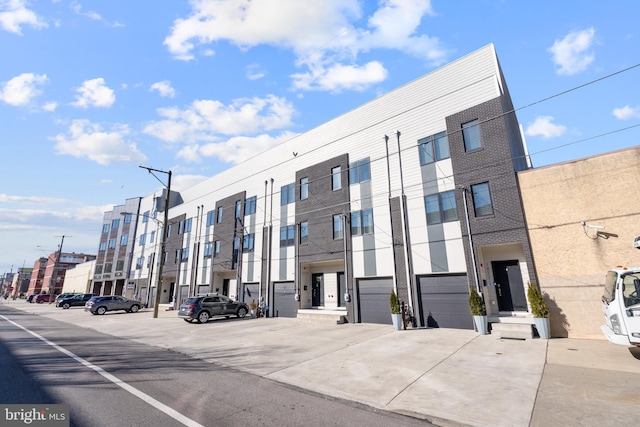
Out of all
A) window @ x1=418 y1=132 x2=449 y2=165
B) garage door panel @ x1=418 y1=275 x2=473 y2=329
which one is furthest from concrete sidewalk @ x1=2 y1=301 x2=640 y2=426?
window @ x1=418 y1=132 x2=449 y2=165

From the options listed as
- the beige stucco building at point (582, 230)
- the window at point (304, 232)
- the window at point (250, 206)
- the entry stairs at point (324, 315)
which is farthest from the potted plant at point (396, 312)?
the window at point (250, 206)

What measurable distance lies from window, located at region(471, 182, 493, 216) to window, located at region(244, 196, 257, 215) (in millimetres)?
17552

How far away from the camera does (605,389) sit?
586cm

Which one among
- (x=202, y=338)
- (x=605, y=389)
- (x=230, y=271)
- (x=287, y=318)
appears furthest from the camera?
(x=230, y=271)

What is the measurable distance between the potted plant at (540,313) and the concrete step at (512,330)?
1.11ft

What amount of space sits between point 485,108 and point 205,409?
52.4ft

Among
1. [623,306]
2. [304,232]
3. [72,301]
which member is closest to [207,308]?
[304,232]

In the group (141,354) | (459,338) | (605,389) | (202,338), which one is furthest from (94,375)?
(459,338)

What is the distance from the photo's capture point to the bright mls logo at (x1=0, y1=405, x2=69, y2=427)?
4.59m

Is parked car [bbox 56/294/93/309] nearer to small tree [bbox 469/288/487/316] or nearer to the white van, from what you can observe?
small tree [bbox 469/288/487/316]

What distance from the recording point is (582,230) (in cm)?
1169

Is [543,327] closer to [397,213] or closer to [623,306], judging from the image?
[623,306]

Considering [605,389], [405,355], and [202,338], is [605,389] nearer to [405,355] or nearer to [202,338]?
[405,355]

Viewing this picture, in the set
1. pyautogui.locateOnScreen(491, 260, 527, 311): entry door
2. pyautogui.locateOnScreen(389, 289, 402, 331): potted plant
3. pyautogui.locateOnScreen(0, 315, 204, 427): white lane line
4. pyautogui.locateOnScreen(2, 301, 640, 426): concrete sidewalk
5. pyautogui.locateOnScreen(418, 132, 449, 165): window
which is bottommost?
pyautogui.locateOnScreen(2, 301, 640, 426): concrete sidewalk
